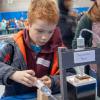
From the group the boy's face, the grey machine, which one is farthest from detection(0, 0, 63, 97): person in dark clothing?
the grey machine

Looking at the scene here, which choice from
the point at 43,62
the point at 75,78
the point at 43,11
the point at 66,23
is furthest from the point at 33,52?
the point at 66,23

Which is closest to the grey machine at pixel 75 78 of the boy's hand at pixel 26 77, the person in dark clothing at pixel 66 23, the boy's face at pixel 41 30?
the boy's hand at pixel 26 77

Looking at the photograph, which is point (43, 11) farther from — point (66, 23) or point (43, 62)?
point (66, 23)

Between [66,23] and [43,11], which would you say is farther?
[66,23]

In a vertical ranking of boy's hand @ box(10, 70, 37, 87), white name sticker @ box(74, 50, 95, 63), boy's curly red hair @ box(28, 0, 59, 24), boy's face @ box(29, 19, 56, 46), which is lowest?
boy's hand @ box(10, 70, 37, 87)

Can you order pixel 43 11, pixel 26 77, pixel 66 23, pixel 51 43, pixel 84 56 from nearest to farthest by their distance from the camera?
pixel 84 56 → pixel 26 77 → pixel 43 11 → pixel 51 43 → pixel 66 23

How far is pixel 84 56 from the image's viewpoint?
703 mm

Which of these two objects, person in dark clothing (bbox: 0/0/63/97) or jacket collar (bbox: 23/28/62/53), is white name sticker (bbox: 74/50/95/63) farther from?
jacket collar (bbox: 23/28/62/53)

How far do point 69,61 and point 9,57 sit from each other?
38cm

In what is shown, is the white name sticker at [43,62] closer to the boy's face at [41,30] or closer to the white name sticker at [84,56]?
the boy's face at [41,30]

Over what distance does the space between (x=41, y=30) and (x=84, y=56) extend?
0.32m

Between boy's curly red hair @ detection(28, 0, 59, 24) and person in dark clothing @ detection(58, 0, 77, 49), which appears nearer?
boy's curly red hair @ detection(28, 0, 59, 24)

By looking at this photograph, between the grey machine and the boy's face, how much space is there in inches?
11.4

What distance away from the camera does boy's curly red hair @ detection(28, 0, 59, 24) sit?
971mm
